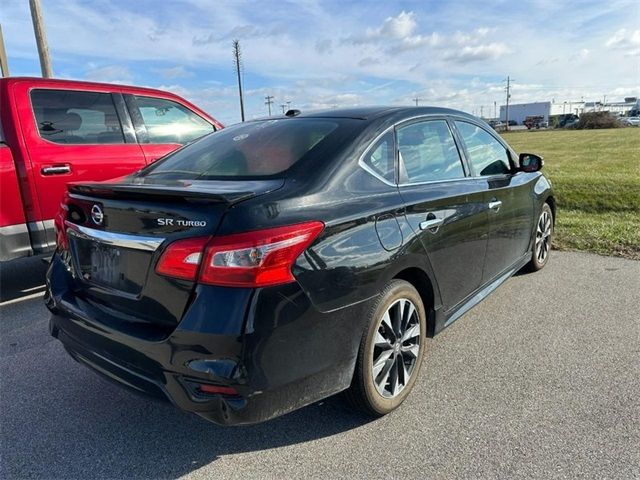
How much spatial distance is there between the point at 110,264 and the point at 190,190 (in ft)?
1.94

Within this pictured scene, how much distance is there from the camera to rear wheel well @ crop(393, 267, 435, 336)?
2824 millimetres

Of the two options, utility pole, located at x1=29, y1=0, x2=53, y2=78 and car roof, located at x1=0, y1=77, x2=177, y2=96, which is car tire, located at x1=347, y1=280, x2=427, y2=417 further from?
utility pole, located at x1=29, y1=0, x2=53, y2=78

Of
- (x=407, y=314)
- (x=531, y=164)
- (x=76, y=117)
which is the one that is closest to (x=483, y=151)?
(x=531, y=164)

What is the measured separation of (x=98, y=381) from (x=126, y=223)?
143 centimetres

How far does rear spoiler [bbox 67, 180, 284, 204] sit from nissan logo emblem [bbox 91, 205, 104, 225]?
67 millimetres

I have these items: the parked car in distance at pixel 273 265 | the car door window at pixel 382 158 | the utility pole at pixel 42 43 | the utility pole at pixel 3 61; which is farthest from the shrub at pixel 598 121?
the car door window at pixel 382 158

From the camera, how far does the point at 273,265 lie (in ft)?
6.73

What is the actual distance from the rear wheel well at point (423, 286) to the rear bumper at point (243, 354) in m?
0.57

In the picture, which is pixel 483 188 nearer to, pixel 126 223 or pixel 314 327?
pixel 314 327

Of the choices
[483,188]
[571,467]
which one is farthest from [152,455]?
[483,188]

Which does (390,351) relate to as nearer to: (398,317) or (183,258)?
(398,317)

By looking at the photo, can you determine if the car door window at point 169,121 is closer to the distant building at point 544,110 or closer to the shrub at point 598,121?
the shrub at point 598,121

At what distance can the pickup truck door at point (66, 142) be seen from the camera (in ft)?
15.0

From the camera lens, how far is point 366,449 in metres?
2.46
